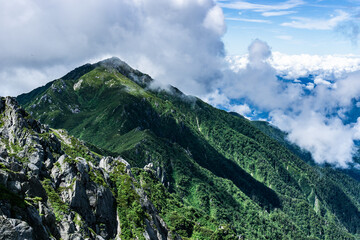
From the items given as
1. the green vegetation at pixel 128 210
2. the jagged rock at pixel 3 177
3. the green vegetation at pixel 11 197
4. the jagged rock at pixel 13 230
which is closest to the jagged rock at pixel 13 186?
the jagged rock at pixel 3 177

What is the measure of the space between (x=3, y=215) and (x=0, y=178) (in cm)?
759

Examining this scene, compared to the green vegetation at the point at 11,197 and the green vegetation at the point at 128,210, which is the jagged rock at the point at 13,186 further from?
the green vegetation at the point at 128,210

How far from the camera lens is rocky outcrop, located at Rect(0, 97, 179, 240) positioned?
Result: 133ft

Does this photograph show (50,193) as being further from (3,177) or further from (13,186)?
(3,177)

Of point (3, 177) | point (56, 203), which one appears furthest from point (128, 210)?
point (3, 177)

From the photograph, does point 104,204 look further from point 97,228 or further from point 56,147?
point 56,147

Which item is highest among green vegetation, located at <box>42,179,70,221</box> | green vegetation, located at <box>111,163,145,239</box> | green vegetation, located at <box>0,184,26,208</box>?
green vegetation, located at <box>111,163,145,239</box>

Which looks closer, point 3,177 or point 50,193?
point 3,177

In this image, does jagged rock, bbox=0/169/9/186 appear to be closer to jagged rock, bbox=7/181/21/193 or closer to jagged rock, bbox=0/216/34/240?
jagged rock, bbox=7/181/21/193

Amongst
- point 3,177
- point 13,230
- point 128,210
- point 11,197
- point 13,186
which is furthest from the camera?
point 128,210

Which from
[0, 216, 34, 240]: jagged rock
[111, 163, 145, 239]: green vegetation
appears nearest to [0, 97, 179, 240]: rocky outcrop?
[0, 216, 34, 240]: jagged rock

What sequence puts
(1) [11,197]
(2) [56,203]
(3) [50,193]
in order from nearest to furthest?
1. (1) [11,197]
2. (2) [56,203]
3. (3) [50,193]

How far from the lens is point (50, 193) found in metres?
67.6

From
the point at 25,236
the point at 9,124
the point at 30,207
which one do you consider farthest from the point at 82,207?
the point at 9,124
